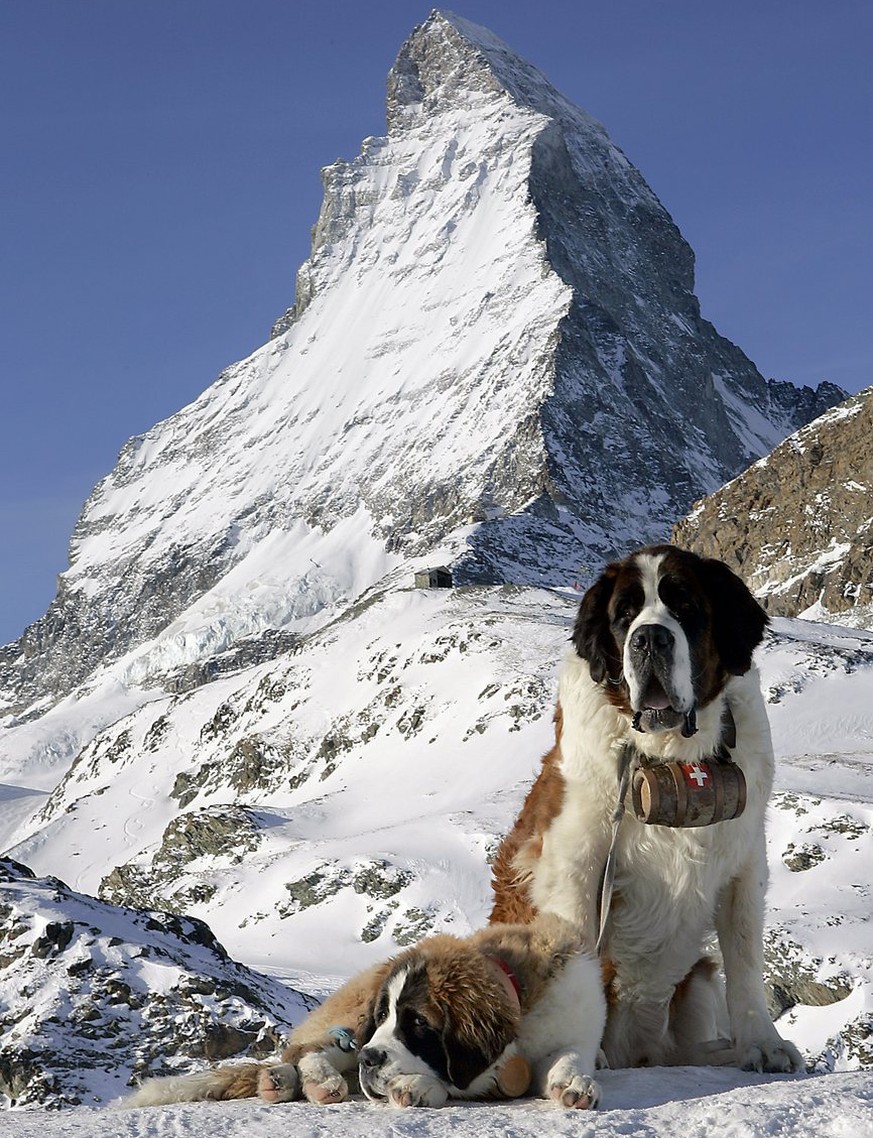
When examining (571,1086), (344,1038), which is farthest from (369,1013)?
(571,1086)

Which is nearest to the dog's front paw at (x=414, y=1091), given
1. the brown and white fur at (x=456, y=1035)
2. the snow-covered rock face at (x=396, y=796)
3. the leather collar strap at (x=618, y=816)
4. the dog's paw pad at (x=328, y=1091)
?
the brown and white fur at (x=456, y=1035)

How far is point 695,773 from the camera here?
506 centimetres

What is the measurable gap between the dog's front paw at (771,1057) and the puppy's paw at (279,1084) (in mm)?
1856

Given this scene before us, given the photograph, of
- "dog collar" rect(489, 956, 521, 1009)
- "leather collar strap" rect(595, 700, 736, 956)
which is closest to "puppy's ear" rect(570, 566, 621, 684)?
"leather collar strap" rect(595, 700, 736, 956)

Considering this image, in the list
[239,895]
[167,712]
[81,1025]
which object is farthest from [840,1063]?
[167,712]

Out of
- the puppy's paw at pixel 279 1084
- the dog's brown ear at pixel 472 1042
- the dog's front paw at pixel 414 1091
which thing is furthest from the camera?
the puppy's paw at pixel 279 1084

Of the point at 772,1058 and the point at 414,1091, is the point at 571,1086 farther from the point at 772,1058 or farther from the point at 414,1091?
the point at 772,1058

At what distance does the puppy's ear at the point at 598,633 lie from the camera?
521 cm

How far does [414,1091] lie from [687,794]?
1579mm

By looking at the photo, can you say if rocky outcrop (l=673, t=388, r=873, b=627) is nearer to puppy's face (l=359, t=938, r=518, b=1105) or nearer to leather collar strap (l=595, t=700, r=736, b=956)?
leather collar strap (l=595, t=700, r=736, b=956)

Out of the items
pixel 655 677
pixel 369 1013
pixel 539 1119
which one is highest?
pixel 655 677

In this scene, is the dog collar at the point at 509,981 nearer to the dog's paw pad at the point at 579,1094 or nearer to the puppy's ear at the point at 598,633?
the dog's paw pad at the point at 579,1094

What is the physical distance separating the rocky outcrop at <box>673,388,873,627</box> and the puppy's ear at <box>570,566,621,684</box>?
3530 inches

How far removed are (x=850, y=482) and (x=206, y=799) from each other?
5932 cm
